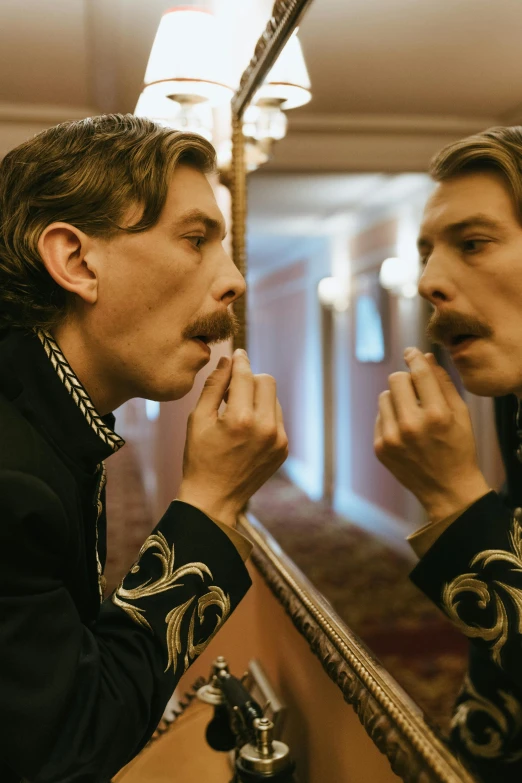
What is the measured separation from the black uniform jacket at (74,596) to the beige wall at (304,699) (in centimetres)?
23

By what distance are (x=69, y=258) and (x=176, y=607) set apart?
39cm

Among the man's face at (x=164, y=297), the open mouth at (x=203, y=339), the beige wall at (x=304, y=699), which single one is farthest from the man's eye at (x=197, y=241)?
the beige wall at (x=304, y=699)

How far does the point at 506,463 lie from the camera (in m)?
0.61

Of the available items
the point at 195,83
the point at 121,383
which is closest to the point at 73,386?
the point at 121,383

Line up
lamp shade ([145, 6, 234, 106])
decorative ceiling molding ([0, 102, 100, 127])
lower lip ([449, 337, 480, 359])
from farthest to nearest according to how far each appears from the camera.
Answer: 1. lamp shade ([145, 6, 234, 106])
2. decorative ceiling molding ([0, 102, 100, 127])
3. lower lip ([449, 337, 480, 359])

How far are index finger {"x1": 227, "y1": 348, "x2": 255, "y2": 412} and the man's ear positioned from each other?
0.17 metres

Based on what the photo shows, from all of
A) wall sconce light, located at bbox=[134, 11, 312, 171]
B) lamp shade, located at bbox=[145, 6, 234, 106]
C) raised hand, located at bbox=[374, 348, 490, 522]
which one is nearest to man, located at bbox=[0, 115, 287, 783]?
raised hand, located at bbox=[374, 348, 490, 522]

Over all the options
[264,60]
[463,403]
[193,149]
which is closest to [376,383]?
[463,403]

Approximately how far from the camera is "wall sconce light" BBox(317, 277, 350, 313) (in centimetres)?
94

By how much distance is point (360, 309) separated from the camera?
908mm

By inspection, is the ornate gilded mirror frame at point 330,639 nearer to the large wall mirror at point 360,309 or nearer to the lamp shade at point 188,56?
the large wall mirror at point 360,309

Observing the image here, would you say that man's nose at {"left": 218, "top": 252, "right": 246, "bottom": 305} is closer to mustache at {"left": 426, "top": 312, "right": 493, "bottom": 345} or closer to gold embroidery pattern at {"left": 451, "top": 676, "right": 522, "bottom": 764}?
mustache at {"left": 426, "top": 312, "right": 493, "bottom": 345}

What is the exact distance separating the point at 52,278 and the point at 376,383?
388 millimetres

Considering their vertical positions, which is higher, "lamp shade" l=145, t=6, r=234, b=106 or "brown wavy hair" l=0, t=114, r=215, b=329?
"lamp shade" l=145, t=6, r=234, b=106
